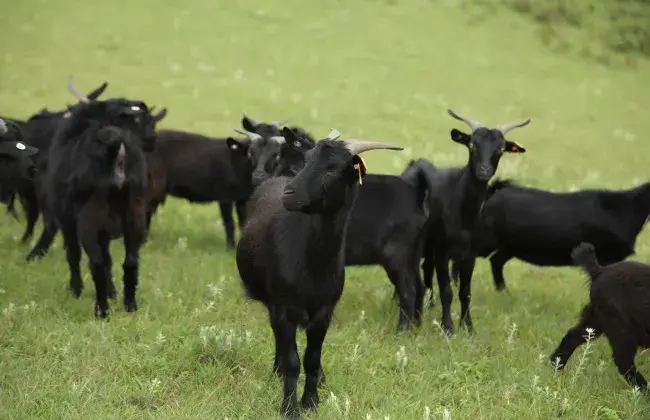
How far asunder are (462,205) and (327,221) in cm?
307

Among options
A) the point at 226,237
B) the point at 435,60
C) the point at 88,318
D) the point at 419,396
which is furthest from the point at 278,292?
the point at 435,60

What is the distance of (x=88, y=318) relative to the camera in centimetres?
702

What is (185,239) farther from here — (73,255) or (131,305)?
(131,305)

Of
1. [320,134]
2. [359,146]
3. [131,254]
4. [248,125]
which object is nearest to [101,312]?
[131,254]

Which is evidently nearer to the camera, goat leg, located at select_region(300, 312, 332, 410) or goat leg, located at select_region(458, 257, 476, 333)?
goat leg, located at select_region(300, 312, 332, 410)

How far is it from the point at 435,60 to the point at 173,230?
1649 centimetres

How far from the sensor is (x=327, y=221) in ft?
16.9

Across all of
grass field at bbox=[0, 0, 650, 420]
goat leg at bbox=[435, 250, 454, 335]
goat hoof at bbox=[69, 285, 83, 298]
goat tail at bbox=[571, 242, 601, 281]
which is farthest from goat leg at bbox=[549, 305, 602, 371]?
goat hoof at bbox=[69, 285, 83, 298]

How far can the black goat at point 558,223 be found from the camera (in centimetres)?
854

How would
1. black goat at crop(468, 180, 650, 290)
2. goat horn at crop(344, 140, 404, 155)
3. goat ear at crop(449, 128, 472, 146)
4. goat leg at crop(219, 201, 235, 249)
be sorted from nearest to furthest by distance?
goat horn at crop(344, 140, 404, 155)
goat ear at crop(449, 128, 472, 146)
black goat at crop(468, 180, 650, 290)
goat leg at crop(219, 201, 235, 249)

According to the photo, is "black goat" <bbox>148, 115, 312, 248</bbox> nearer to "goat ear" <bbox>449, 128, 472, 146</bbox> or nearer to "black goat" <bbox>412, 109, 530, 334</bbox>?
"black goat" <bbox>412, 109, 530, 334</bbox>

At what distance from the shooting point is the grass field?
18.9 feet

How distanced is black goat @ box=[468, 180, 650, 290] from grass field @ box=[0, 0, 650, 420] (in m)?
0.64

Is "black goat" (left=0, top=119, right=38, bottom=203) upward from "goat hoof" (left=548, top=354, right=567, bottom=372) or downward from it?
upward
